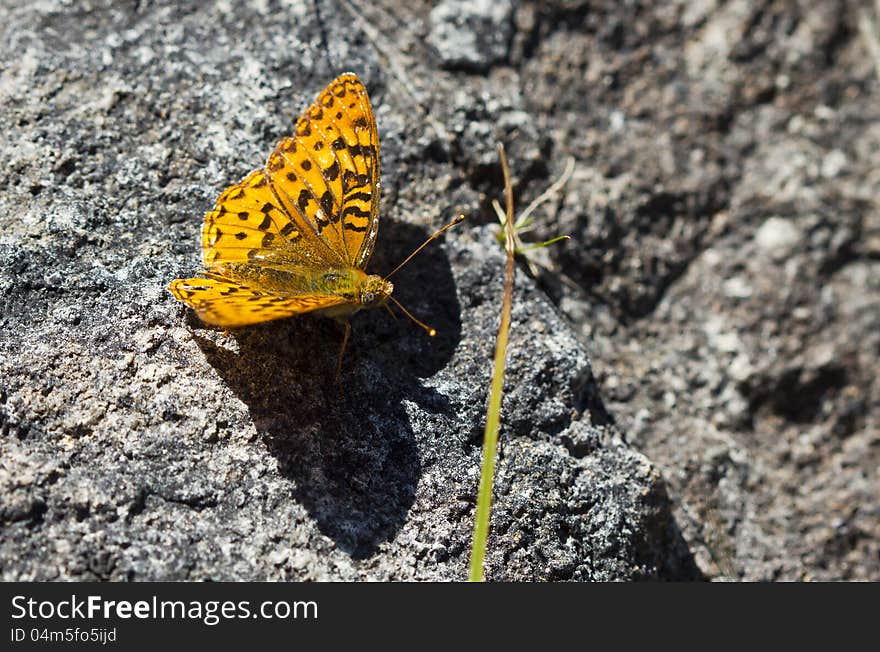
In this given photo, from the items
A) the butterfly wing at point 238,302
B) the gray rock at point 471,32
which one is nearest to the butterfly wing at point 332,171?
the butterfly wing at point 238,302

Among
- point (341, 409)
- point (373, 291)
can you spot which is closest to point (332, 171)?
point (373, 291)

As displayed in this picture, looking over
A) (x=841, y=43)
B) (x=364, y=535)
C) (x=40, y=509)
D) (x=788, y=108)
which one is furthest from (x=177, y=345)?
(x=841, y=43)

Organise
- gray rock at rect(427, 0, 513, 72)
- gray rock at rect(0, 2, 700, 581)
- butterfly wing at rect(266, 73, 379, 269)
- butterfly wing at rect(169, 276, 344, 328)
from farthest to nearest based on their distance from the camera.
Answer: gray rock at rect(427, 0, 513, 72) → butterfly wing at rect(266, 73, 379, 269) → gray rock at rect(0, 2, 700, 581) → butterfly wing at rect(169, 276, 344, 328)

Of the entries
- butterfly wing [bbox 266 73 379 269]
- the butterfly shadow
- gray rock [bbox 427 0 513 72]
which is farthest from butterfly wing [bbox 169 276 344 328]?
gray rock [bbox 427 0 513 72]

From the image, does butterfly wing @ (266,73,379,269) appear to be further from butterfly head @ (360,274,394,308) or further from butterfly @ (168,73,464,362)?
butterfly head @ (360,274,394,308)

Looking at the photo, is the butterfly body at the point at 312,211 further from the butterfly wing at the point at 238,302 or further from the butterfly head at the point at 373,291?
the butterfly wing at the point at 238,302

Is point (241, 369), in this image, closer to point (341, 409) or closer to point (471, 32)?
point (341, 409)
